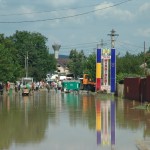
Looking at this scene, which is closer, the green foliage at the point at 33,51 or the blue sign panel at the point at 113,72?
the blue sign panel at the point at 113,72

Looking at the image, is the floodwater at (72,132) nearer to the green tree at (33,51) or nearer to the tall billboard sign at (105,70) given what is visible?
the tall billboard sign at (105,70)

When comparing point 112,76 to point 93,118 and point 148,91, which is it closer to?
point 148,91

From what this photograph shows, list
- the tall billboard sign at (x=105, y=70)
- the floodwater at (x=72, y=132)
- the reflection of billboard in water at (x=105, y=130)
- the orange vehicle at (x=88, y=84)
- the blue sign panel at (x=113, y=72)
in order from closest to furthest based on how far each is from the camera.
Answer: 1. the floodwater at (x=72, y=132)
2. the reflection of billboard in water at (x=105, y=130)
3. the blue sign panel at (x=113, y=72)
4. the tall billboard sign at (x=105, y=70)
5. the orange vehicle at (x=88, y=84)

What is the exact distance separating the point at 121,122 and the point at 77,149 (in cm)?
871

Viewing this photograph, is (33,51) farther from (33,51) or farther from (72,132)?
(72,132)

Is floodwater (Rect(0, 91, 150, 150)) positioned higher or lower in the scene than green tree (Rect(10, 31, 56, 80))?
lower

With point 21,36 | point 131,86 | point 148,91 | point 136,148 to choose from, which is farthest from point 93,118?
point 21,36

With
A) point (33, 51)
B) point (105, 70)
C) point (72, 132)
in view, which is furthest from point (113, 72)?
point (33, 51)

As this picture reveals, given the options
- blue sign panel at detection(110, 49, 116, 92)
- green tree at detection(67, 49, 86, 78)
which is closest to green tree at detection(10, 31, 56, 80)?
green tree at detection(67, 49, 86, 78)

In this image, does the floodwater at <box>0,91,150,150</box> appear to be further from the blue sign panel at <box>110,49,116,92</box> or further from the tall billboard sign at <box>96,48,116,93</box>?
the tall billboard sign at <box>96,48,116,93</box>

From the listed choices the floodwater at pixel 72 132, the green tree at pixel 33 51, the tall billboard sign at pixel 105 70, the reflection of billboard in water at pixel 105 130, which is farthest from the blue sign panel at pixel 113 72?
the green tree at pixel 33 51

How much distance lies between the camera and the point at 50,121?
23625 millimetres

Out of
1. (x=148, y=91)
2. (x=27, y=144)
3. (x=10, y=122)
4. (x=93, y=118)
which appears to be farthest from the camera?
(x=148, y=91)

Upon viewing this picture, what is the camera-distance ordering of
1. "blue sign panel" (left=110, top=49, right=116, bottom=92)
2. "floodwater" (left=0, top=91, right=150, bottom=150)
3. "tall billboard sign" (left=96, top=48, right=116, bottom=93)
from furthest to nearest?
"tall billboard sign" (left=96, top=48, right=116, bottom=93), "blue sign panel" (left=110, top=49, right=116, bottom=92), "floodwater" (left=0, top=91, right=150, bottom=150)
